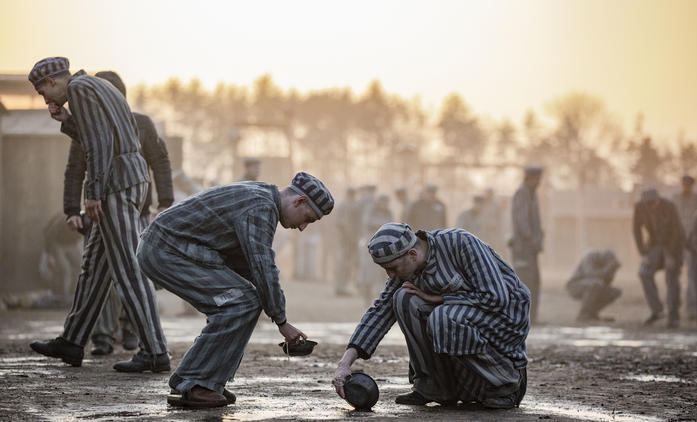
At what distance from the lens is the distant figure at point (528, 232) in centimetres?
1148

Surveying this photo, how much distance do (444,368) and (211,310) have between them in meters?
1.21

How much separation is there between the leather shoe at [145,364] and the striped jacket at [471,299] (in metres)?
1.55

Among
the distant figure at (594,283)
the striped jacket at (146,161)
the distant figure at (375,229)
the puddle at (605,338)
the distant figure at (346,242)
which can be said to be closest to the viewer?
the striped jacket at (146,161)

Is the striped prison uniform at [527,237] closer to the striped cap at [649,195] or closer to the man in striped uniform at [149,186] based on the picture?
the striped cap at [649,195]

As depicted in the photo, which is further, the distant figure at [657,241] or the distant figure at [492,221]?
the distant figure at [492,221]

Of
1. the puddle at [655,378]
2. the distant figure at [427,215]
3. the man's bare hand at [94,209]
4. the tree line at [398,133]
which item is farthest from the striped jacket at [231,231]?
the tree line at [398,133]

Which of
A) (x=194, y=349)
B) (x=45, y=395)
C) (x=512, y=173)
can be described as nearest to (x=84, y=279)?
(x=45, y=395)

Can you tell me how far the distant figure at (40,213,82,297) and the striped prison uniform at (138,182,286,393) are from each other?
947 cm

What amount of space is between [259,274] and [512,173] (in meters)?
47.6

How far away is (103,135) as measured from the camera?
5387mm

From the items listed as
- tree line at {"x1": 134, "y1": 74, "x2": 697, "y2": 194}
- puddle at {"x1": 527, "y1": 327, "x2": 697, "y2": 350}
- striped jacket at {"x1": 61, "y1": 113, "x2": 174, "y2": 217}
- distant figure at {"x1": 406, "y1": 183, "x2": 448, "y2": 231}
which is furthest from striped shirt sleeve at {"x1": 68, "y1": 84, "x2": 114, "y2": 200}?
tree line at {"x1": 134, "y1": 74, "x2": 697, "y2": 194}

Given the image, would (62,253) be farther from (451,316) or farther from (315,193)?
(451,316)

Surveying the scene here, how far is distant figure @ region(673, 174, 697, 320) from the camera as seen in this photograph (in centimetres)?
1273

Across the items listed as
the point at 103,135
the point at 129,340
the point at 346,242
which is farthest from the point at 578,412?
the point at 346,242
